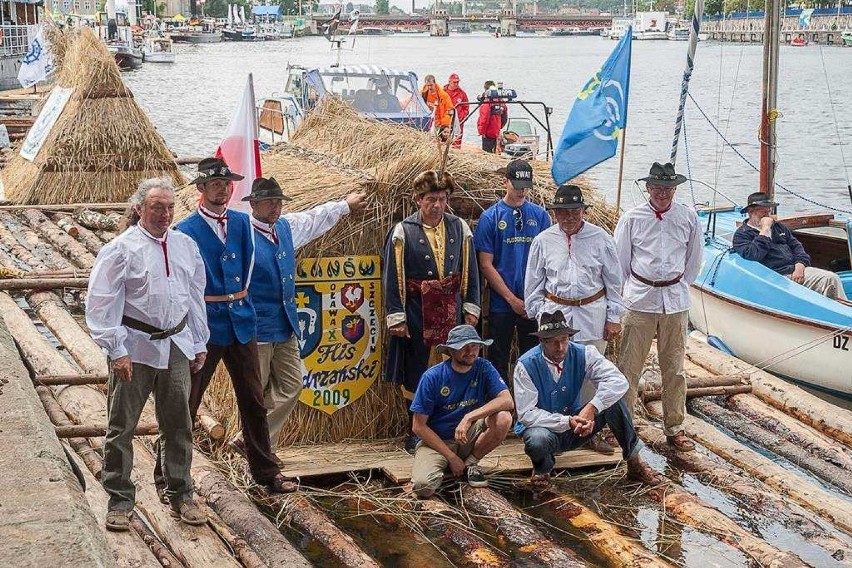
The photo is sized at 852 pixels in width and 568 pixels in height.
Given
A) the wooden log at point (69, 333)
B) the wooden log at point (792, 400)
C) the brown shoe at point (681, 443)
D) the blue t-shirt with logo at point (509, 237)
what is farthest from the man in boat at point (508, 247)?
the wooden log at point (69, 333)

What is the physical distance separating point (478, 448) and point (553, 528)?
2.33 ft

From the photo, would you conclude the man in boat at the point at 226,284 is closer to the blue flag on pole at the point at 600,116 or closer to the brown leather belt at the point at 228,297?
the brown leather belt at the point at 228,297

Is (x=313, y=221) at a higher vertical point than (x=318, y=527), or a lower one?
higher

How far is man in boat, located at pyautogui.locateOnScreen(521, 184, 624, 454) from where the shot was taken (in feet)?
24.9

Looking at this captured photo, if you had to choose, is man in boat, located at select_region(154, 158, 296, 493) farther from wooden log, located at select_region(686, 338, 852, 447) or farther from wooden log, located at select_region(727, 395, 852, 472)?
wooden log, located at select_region(686, 338, 852, 447)

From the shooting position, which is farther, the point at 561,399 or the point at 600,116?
the point at 600,116

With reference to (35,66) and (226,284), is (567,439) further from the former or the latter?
(35,66)

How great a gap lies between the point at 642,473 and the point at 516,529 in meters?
1.21

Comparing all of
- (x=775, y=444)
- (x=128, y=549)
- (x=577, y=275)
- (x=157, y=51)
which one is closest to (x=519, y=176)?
(x=577, y=275)

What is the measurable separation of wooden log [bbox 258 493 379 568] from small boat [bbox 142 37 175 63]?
90.1 m

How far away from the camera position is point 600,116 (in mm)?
9211

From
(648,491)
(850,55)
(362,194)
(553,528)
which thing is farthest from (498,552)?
(850,55)

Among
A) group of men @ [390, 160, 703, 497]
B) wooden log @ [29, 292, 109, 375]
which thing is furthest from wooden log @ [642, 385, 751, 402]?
wooden log @ [29, 292, 109, 375]

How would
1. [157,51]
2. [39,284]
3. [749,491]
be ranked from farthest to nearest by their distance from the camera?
[157,51]
[39,284]
[749,491]
